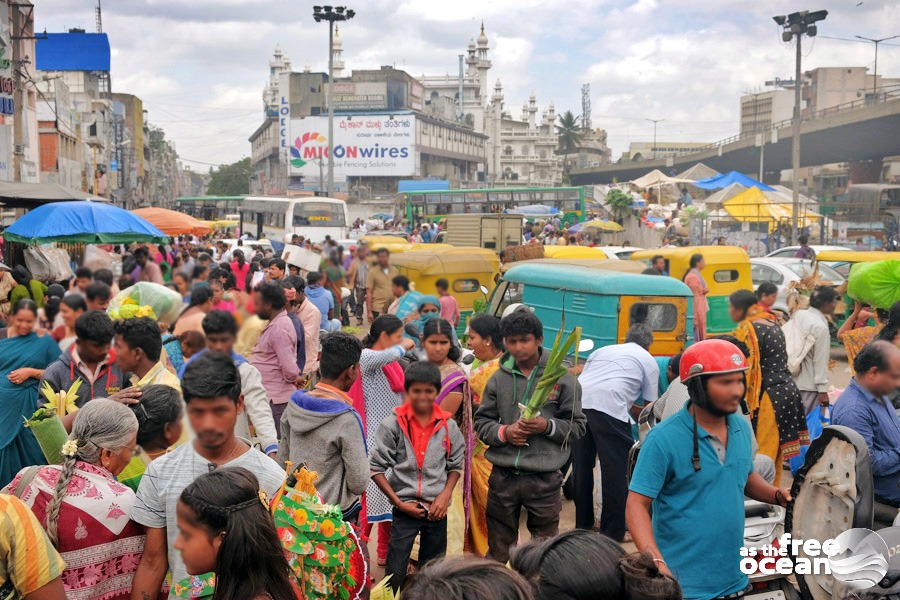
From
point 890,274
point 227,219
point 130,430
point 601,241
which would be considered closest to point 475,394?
point 130,430

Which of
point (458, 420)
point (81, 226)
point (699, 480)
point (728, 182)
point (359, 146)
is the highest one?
point (359, 146)

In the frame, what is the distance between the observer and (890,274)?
8133 mm

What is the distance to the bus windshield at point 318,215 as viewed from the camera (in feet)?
113

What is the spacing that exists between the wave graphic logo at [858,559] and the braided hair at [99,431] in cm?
271

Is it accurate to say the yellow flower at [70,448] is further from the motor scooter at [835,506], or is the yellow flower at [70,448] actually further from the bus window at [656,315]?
the bus window at [656,315]

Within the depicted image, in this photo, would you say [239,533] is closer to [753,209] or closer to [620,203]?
[753,209]

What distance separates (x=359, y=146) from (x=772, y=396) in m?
78.0

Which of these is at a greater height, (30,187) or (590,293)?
(30,187)

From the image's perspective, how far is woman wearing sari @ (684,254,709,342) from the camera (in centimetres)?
1107

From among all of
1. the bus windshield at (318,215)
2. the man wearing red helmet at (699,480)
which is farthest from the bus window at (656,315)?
the bus windshield at (318,215)

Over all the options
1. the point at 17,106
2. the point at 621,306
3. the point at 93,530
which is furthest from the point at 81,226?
the point at 17,106

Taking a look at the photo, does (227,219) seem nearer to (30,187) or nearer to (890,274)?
(30,187)

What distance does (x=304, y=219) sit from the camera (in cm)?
3444

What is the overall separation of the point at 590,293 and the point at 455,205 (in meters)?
33.7
